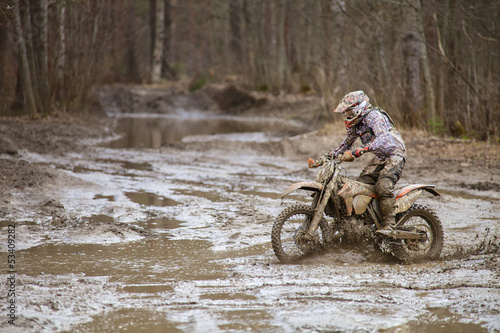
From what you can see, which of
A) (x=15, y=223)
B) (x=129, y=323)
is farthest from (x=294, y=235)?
(x=15, y=223)

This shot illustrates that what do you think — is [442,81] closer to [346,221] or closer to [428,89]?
[428,89]

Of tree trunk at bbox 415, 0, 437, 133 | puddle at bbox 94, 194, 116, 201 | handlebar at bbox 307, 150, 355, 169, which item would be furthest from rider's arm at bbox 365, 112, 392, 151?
tree trunk at bbox 415, 0, 437, 133

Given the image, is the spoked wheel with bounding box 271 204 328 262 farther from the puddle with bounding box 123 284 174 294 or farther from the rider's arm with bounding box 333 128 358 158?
the puddle with bounding box 123 284 174 294

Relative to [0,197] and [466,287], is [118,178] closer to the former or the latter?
[0,197]

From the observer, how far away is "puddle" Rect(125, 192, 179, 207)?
886 cm

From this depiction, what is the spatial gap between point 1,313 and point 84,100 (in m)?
17.6

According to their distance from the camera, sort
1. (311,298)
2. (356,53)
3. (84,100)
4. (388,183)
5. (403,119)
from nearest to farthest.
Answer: (311,298) < (388,183) < (403,119) < (356,53) < (84,100)

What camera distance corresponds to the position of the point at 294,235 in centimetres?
622

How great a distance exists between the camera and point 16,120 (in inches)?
A: 680

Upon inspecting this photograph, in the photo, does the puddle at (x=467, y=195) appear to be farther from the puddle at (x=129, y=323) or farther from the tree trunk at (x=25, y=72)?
the tree trunk at (x=25, y=72)

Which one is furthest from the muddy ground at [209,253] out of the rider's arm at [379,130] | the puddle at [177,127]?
the puddle at [177,127]

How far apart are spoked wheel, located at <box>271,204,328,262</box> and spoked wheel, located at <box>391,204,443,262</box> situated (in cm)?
85

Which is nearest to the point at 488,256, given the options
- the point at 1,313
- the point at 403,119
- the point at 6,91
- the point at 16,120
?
the point at 1,313

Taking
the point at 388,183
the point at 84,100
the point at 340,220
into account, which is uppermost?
the point at 84,100
